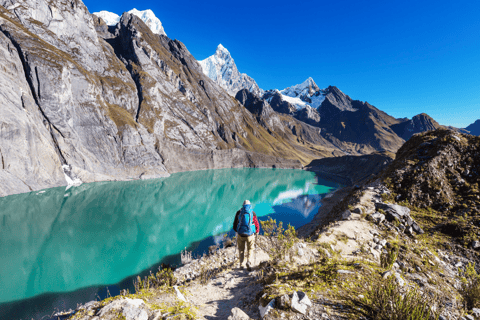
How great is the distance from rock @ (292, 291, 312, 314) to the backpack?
330 centimetres

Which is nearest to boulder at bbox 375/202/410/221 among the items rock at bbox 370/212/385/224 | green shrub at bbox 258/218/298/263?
rock at bbox 370/212/385/224

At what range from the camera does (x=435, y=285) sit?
18.7ft

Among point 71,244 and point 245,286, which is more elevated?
point 245,286

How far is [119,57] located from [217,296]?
134 meters

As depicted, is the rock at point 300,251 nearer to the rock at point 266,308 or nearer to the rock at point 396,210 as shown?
the rock at point 266,308

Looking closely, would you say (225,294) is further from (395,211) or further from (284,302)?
(395,211)

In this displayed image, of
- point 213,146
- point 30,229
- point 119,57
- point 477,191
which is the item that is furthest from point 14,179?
point 119,57

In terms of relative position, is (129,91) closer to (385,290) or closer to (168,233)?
(168,233)

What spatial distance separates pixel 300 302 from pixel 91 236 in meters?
24.9

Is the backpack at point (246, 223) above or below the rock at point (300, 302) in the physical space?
above

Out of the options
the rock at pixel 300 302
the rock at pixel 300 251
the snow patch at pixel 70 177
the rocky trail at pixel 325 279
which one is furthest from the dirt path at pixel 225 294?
the snow patch at pixel 70 177

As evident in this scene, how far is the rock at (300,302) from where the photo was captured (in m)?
3.67

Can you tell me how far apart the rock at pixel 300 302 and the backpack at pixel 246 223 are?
3.30m

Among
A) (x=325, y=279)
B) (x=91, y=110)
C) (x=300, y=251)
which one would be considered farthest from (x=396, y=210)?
(x=91, y=110)
